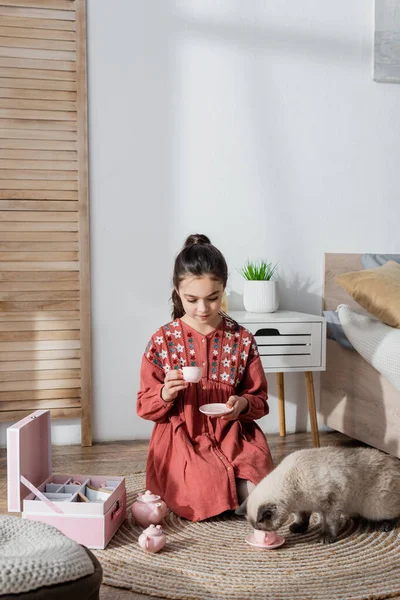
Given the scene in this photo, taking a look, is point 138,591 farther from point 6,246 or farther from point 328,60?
point 328,60

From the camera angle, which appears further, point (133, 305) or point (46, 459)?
point (133, 305)

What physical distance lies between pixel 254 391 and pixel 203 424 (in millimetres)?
182

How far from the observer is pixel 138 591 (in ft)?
4.80

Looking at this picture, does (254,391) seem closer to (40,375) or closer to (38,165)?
(40,375)

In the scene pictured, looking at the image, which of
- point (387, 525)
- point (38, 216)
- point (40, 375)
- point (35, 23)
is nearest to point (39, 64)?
point (35, 23)

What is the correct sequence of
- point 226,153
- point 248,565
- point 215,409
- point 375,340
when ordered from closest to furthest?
point 248,565
point 215,409
point 375,340
point 226,153

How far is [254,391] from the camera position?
2.07 meters

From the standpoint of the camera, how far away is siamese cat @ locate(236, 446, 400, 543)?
5.43ft

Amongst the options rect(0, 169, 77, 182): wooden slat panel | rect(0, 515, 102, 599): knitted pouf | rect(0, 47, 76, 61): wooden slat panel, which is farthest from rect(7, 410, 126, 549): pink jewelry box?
rect(0, 47, 76, 61): wooden slat panel

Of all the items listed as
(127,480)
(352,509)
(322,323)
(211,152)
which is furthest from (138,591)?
(211,152)

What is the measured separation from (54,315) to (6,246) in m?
0.33

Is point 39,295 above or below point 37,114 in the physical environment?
below

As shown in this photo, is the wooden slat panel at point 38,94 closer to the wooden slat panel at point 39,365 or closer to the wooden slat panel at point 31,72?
the wooden slat panel at point 31,72

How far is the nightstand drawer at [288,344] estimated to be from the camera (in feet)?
8.48
